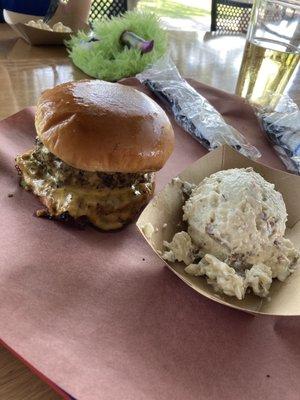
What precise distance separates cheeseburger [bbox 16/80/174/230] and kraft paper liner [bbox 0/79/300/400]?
0.04m

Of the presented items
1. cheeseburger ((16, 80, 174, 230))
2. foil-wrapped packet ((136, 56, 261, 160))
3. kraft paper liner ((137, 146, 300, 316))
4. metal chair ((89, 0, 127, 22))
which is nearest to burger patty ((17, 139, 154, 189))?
cheeseburger ((16, 80, 174, 230))

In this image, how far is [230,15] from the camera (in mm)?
1941

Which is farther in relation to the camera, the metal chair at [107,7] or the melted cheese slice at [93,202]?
the metal chair at [107,7]

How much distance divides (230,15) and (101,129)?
160 centimetres

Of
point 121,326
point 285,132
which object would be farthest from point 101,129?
point 285,132

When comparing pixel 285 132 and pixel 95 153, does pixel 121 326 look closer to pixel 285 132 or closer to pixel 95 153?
pixel 95 153

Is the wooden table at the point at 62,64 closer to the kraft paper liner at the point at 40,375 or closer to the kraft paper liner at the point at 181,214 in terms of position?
the kraft paper liner at the point at 181,214

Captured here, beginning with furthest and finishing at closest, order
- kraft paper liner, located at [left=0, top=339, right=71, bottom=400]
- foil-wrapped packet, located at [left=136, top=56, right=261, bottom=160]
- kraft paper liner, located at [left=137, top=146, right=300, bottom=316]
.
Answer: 1. foil-wrapped packet, located at [left=136, top=56, right=261, bottom=160]
2. kraft paper liner, located at [left=137, top=146, right=300, bottom=316]
3. kraft paper liner, located at [left=0, top=339, right=71, bottom=400]

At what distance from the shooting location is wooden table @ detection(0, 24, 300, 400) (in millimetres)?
1077

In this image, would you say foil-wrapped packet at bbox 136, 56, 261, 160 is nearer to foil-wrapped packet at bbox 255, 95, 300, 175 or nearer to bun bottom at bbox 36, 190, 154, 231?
foil-wrapped packet at bbox 255, 95, 300, 175

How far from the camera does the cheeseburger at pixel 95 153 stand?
63 centimetres

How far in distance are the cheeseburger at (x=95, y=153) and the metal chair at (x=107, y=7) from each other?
135 cm

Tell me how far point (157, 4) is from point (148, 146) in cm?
333

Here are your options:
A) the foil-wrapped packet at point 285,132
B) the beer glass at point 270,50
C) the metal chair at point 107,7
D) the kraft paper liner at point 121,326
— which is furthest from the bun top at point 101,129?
the metal chair at point 107,7
